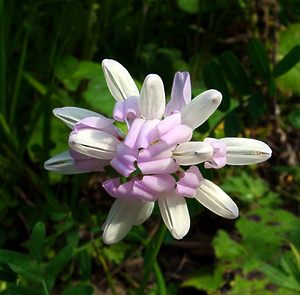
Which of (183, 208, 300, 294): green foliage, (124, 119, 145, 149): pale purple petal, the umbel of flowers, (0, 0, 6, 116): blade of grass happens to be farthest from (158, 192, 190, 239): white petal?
(0, 0, 6, 116): blade of grass

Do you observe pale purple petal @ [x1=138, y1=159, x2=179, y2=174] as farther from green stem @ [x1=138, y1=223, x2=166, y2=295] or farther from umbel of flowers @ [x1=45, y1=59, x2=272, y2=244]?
green stem @ [x1=138, y1=223, x2=166, y2=295]

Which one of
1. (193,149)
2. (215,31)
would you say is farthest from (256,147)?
(215,31)

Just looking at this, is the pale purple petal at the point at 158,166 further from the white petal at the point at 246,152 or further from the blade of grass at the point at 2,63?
the blade of grass at the point at 2,63

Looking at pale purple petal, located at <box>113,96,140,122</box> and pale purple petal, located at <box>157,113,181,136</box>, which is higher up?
pale purple petal, located at <box>157,113,181,136</box>

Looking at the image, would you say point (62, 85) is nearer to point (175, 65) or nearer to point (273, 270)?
point (175, 65)

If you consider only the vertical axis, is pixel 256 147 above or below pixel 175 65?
above

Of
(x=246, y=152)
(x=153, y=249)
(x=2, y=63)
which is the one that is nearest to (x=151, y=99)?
(x=246, y=152)
